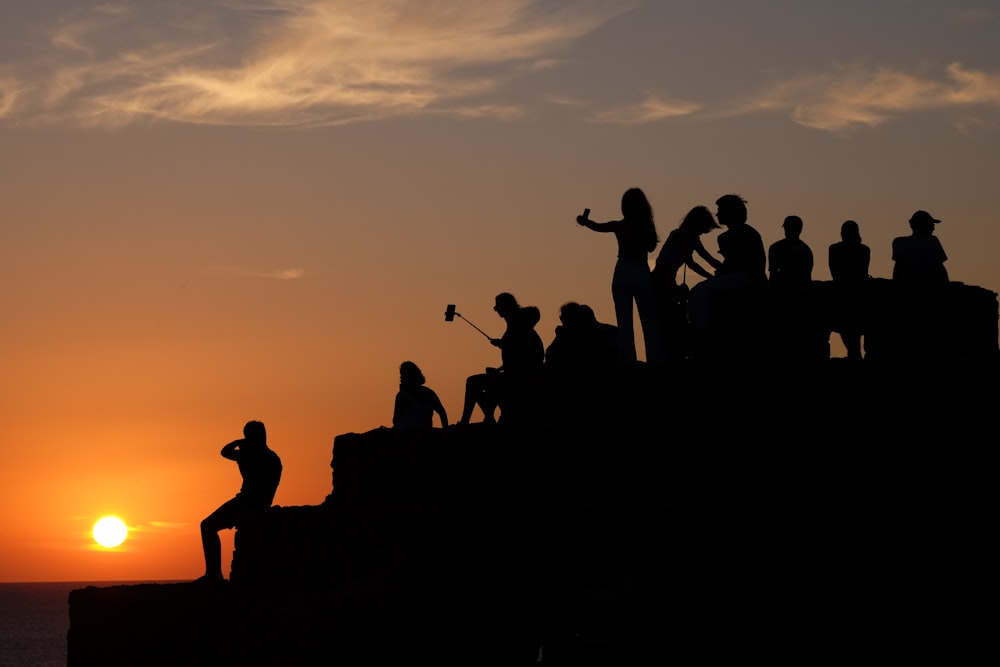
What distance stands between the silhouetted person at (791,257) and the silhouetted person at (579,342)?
1.81 meters

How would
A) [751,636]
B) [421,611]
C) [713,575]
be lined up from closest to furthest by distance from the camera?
[751,636], [713,575], [421,611]

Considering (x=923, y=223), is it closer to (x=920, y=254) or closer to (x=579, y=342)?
(x=920, y=254)

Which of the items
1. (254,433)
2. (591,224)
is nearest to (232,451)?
(254,433)

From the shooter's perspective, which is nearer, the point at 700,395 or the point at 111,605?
the point at 700,395

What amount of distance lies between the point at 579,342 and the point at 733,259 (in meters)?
1.81

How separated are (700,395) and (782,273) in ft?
9.56

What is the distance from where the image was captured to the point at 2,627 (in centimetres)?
17075

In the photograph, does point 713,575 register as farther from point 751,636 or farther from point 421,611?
point 421,611

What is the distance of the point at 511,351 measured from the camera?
658 inches

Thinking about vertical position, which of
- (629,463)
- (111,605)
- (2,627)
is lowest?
(2,627)

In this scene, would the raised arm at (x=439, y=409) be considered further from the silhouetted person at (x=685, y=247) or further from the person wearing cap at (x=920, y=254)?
the person wearing cap at (x=920, y=254)

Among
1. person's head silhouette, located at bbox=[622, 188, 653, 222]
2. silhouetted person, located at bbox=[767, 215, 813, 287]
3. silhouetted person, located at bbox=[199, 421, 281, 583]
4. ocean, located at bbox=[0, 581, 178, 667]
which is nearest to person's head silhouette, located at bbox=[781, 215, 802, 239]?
silhouetted person, located at bbox=[767, 215, 813, 287]

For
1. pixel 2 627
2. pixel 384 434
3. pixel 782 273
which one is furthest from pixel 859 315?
pixel 2 627

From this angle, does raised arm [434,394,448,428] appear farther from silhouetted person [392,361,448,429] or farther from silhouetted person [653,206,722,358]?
silhouetted person [653,206,722,358]
